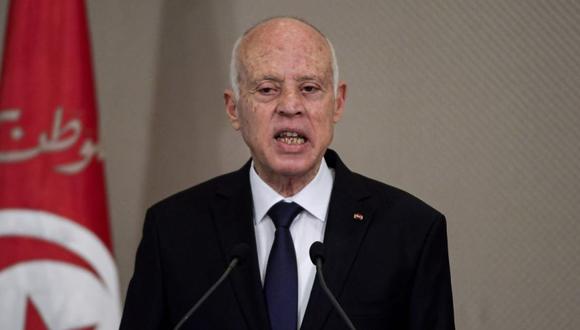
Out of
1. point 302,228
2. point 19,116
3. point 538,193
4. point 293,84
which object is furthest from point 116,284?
point 538,193

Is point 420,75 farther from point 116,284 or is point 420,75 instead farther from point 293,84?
point 116,284

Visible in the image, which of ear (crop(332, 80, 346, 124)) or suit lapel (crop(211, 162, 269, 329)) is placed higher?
ear (crop(332, 80, 346, 124))

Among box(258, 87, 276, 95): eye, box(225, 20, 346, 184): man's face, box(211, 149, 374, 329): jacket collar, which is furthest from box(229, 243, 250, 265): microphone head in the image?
box(258, 87, 276, 95): eye

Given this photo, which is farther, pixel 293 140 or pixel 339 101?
pixel 339 101

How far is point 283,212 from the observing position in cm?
179

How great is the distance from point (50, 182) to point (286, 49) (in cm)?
90

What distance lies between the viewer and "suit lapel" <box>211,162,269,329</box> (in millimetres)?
1644

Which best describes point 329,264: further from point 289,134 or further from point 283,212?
point 289,134

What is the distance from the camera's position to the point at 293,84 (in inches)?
70.8

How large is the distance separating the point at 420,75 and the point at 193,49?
2.82ft

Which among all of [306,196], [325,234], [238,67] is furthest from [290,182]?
[238,67]

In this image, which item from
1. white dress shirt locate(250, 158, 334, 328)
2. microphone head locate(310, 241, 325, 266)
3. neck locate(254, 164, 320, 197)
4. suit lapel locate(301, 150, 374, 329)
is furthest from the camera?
neck locate(254, 164, 320, 197)

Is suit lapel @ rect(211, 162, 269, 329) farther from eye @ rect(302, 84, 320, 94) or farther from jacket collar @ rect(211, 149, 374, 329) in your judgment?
eye @ rect(302, 84, 320, 94)

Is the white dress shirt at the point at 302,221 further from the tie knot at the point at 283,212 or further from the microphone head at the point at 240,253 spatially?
the microphone head at the point at 240,253
